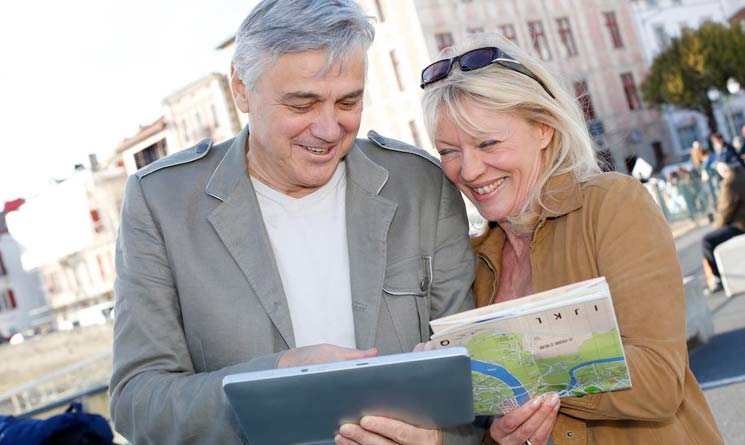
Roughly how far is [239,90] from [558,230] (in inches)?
36.0

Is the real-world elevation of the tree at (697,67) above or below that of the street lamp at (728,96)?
above

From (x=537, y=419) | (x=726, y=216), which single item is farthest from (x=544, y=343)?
(x=726, y=216)

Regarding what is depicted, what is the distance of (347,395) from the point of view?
4.86ft

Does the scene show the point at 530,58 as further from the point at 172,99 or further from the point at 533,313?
the point at 172,99

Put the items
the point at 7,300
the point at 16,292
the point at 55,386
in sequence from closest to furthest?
1. the point at 55,386
2. the point at 7,300
3. the point at 16,292

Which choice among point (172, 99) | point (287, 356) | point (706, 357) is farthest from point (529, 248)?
point (172, 99)

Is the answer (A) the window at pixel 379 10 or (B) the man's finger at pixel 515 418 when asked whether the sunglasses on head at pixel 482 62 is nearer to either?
(B) the man's finger at pixel 515 418

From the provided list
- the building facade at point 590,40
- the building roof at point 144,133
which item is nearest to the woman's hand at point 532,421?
the building facade at point 590,40

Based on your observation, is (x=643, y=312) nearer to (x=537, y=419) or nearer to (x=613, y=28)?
(x=537, y=419)

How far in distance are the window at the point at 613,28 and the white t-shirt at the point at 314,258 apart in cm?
3368

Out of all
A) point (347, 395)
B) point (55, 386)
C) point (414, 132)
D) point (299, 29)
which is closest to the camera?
point (347, 395)

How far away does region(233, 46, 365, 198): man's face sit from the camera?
193 centimetres

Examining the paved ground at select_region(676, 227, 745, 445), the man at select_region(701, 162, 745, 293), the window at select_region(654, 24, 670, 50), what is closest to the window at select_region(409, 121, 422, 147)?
the window at select_region(654, 24, 670, 50)

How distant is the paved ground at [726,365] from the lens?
4.27 m
